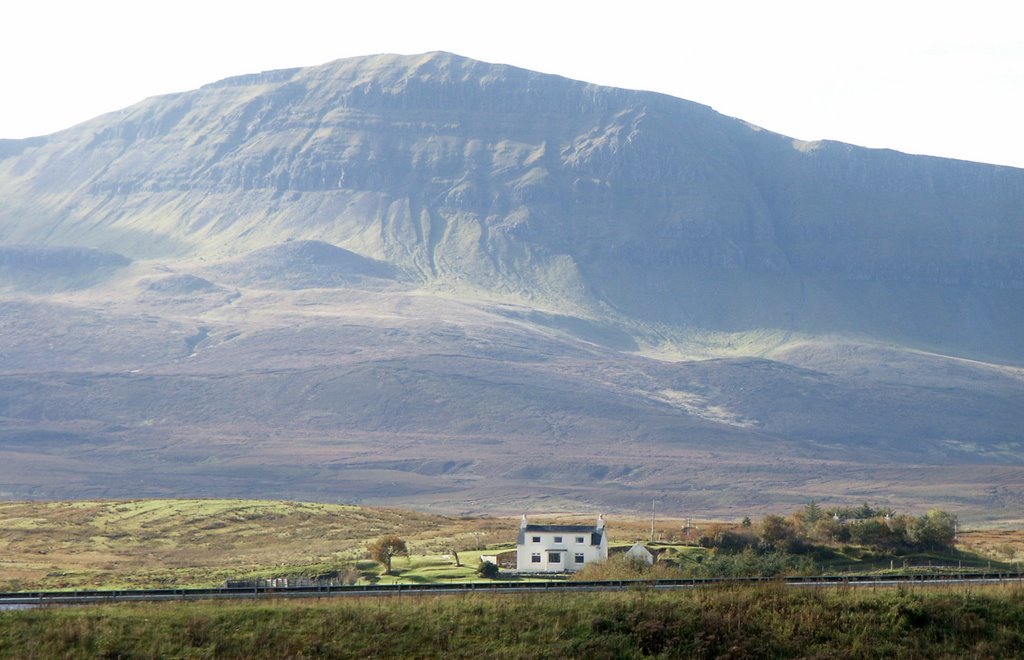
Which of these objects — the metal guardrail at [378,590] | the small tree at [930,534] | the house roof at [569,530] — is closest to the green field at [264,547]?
the small tree at [930,534]

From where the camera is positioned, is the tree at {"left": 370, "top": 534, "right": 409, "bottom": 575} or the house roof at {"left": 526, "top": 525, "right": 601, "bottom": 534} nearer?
the tree at {"left": 370, "top": 534, "right": 409, "bottom": 575}

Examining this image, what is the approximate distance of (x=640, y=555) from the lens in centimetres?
6162

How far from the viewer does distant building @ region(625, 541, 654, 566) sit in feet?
195

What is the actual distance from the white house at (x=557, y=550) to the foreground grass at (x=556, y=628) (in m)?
28.1

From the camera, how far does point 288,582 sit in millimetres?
56531

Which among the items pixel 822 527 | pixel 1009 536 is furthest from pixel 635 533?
pixel 1009 536

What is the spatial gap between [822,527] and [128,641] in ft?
160

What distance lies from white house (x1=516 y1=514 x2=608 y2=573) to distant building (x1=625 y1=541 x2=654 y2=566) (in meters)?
1.77

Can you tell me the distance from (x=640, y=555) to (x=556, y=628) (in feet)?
87.7

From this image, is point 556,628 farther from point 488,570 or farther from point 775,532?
point 775,532

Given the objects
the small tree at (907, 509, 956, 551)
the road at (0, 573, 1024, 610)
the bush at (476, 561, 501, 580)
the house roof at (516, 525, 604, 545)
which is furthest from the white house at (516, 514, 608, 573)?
Answer: the road at (0, 573, 1024, 610)

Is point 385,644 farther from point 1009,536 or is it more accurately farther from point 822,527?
point 1009,536

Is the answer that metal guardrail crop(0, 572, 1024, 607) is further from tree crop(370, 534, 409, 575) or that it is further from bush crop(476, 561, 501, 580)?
tree crop(370, 534, 409, 575)

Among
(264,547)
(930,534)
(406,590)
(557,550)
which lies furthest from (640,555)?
(264,547)
